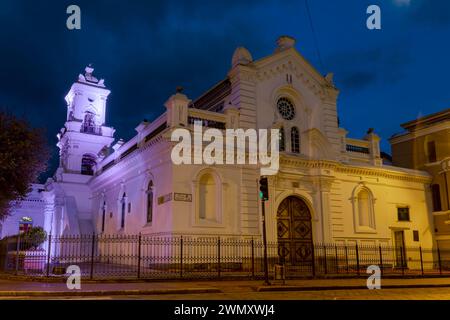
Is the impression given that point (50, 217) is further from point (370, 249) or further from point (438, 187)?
point (438, 187)

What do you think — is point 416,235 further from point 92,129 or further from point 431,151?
point 92,129

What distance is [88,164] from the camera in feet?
120

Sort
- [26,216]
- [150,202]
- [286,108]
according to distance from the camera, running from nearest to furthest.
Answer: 1. [150,202]
2. [286,108]
3. [26,216]

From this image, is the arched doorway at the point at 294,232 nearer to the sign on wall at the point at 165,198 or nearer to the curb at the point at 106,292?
the sign on wall at the point at 165,198

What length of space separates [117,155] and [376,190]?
17151 mm

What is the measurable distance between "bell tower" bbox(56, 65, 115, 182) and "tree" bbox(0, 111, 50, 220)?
1212 centimetres

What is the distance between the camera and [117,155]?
30062 millimetres

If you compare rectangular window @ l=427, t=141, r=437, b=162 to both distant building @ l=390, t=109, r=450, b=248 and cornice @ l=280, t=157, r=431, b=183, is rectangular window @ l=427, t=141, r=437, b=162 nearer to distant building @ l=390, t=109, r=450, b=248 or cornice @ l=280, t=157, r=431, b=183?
distant building @ l=390, t=109, r=450, b=248

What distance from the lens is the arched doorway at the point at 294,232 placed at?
24.7 meters

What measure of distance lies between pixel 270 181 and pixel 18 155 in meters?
12.7

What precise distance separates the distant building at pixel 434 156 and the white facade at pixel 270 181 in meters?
0.71

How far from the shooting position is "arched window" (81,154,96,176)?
3609cm

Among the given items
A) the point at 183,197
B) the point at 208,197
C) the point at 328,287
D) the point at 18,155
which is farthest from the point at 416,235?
the point at 18,155

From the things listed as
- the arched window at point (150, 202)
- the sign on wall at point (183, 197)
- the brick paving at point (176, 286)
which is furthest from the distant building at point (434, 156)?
the arched window at point (150, 202)
